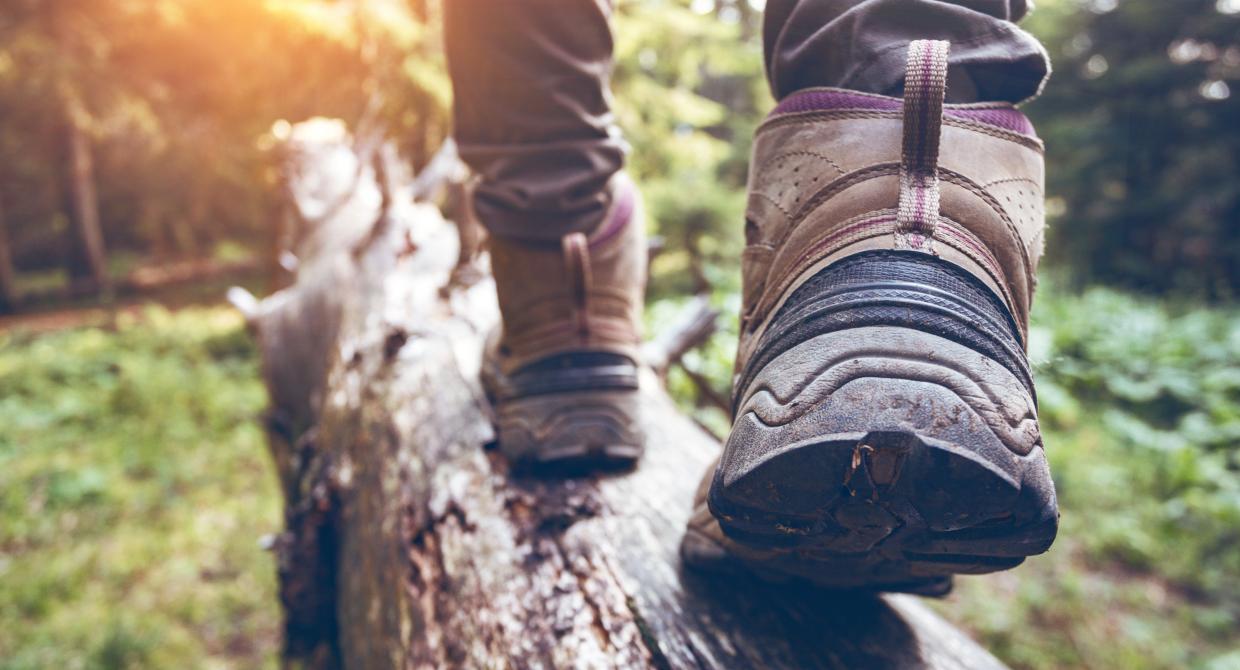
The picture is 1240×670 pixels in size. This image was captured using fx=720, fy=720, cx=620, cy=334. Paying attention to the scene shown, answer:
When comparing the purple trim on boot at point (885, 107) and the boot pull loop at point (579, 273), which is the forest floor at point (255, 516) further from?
the boot pull loop at point (579, 273)

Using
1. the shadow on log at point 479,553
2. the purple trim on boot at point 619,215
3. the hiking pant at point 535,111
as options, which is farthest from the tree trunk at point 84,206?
the purple trim on boot at point 619,215

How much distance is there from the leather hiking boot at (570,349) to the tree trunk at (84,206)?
397 inches

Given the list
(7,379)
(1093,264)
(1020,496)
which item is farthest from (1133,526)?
(1093,264)

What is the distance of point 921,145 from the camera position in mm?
742

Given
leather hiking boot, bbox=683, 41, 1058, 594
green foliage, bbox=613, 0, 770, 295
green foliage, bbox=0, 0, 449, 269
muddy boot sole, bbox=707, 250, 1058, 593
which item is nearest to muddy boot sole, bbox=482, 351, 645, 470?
leather hiking boot, bbox=683, 41, 1058, 594

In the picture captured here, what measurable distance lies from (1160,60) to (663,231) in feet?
31.5

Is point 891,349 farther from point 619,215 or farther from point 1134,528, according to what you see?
point 1134,528

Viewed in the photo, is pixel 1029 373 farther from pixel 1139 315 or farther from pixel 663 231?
pixel 1139 315

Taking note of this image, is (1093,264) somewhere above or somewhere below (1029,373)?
below

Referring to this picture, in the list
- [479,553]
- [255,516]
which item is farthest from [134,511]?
[479,553]

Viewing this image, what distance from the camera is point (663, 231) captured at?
5551 mm

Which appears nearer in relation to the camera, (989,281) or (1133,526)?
(989,281)

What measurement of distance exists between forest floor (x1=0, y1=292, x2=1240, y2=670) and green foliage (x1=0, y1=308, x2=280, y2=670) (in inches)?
0.5

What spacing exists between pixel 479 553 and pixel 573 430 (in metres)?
0.25
